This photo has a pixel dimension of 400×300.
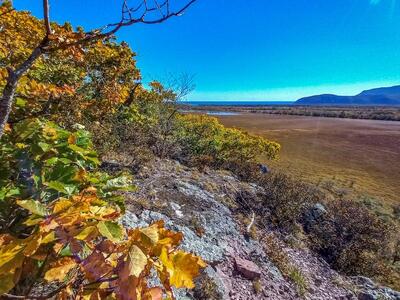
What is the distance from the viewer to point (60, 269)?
38.1 inches

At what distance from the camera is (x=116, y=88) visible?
5535mm

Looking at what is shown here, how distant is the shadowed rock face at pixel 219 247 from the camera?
4.05 meters

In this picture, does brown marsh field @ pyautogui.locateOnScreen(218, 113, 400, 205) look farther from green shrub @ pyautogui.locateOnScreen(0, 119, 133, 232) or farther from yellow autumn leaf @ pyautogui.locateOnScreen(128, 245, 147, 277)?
yellow autumn leaf @ pyautogui.locateOnScreen(128, 245, 147, 277)

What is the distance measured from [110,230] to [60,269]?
27 cm

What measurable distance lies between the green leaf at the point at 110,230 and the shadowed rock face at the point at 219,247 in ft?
8.45

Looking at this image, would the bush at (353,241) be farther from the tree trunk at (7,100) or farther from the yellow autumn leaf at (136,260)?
the tree trunk at (7,100)

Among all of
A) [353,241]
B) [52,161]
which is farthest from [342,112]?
[52,161]

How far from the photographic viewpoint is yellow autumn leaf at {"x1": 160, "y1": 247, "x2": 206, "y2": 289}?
33.8 inches

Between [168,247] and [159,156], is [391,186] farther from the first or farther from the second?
[168,247]

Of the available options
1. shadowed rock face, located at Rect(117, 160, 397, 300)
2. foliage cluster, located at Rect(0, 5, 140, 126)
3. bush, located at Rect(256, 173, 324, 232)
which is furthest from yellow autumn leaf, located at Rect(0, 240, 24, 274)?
bush, located at Rect(256, 173, 324, 232)

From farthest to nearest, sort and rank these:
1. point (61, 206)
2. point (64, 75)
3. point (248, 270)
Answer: point (64, 75) → point (248, 270) → point (61, 206)

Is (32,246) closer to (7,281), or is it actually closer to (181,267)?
(7,281)

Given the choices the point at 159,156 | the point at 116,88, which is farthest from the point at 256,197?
the point at 116,88

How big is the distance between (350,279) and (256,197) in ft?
8.25
